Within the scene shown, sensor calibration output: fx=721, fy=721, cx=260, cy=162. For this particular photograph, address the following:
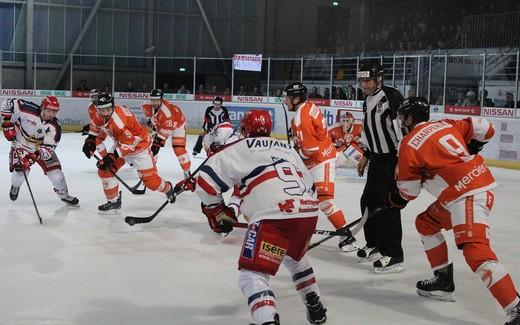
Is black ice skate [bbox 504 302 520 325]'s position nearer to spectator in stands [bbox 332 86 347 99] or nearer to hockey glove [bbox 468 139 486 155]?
hockey glove [bbox 468 139 486 155]

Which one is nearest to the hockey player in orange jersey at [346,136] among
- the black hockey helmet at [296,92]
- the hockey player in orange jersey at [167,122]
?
the hockey player in orange jersey at [167,122]

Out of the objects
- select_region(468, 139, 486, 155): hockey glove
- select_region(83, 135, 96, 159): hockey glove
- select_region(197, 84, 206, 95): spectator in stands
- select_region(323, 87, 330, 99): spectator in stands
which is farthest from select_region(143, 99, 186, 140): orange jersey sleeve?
select_region(197, 84, 206, 95): spectator in stands

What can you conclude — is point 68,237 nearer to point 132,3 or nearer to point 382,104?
point 382,104

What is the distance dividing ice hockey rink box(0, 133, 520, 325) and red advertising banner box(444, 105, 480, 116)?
5.23m

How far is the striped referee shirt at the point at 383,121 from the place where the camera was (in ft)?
15.6

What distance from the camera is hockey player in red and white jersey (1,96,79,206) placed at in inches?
272

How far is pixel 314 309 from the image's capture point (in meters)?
3.44

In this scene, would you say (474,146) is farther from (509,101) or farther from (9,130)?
(509,101)

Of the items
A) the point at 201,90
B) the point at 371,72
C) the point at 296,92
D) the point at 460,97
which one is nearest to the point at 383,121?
the point at 371,72

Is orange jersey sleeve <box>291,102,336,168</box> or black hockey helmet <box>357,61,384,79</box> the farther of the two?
orange jersey sleeve <box>291,102,336,168</box>

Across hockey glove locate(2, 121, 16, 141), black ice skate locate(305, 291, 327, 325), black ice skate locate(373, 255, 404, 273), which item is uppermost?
hockey glove locate(2, 121, 16, 141)

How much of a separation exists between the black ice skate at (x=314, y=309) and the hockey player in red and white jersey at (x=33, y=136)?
13.6 ft

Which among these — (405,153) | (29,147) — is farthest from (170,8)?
(405,153)

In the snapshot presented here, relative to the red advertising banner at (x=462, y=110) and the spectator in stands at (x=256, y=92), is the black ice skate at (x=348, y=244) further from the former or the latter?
the spectator in stands at (x=256, y=92)
